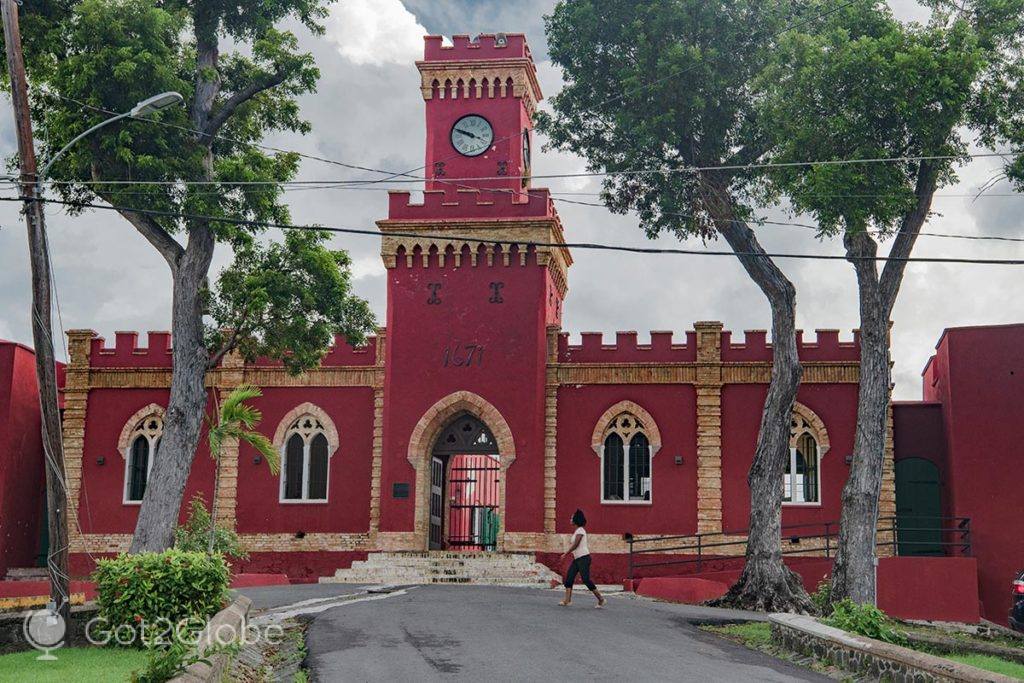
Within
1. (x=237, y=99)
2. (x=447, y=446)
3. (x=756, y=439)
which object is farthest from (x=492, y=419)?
(x=237, y=99)

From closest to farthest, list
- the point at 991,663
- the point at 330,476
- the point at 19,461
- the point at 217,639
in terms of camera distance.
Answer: the point at 217,639
the point at 991,663
the point at 19,461
the point at 330,476

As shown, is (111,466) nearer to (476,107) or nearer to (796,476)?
(476,107)

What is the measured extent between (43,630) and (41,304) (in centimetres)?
428

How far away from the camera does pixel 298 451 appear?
2877 centimetres

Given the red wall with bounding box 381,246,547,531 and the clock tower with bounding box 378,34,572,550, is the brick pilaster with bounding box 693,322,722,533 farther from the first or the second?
the red wall with bounding box 381,246,547,531

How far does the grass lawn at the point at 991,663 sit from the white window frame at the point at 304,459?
17.4m

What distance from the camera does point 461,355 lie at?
89.9 ft

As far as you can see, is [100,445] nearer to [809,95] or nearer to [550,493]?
[550,493]

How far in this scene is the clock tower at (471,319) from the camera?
26.9m

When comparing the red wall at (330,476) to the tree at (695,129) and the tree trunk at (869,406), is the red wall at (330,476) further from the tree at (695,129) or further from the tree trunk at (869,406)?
the tree trunk at (869,406)

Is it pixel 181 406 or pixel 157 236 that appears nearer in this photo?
pixel 181 406

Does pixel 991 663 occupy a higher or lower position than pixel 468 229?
lower

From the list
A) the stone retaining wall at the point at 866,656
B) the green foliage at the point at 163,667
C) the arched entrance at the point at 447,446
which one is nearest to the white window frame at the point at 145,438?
the arched entrance at the point at 447,446

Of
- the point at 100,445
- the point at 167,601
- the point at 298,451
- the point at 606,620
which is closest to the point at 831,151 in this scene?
the point at 606,620
